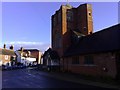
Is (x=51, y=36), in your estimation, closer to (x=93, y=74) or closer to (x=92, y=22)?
(x=92, y=22)

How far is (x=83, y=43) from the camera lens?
4238 cm

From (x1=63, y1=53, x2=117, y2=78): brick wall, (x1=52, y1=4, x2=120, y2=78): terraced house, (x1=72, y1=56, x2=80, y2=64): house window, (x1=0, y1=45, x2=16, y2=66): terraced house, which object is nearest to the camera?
(x1=63, y1=53, x2=117, y2=78): brick wall

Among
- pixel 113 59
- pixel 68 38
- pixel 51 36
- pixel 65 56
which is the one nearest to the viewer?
pixel 113 59

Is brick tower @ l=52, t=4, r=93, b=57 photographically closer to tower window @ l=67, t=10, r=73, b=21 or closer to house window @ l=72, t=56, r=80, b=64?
tower window @ l=67, t=10, r=73, b=21

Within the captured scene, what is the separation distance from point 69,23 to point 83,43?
9935 millimetres

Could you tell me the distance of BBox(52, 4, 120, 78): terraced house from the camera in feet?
97.3

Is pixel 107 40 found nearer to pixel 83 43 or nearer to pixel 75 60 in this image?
pixel 83 43

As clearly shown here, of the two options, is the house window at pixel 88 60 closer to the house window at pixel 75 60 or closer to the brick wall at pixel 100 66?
the brick wall at pixel 100 66

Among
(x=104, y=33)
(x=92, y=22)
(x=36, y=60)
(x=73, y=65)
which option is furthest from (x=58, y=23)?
(x=36, y=60)

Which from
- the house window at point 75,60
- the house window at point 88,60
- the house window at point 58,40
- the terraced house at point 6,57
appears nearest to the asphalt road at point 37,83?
the house window at point 88,60

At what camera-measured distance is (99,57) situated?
3178 cm

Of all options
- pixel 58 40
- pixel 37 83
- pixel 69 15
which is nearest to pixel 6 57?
pixel 58 40

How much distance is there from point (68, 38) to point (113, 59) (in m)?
22.6

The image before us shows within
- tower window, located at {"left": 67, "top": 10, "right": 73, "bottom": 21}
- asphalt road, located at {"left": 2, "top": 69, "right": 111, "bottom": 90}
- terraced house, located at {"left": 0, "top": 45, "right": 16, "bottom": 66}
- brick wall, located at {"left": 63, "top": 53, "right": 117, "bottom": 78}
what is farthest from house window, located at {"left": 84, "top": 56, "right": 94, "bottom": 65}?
terraced house, located at {"left": 0, "top": 45, "right": 16, "bottom": 66}
